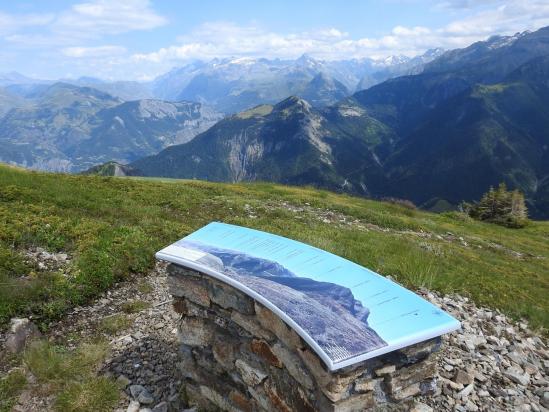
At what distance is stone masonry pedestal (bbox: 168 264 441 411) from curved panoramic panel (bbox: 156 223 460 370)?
1.14 ft

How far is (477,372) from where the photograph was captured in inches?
361

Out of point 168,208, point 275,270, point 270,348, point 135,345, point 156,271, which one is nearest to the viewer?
point 270,348

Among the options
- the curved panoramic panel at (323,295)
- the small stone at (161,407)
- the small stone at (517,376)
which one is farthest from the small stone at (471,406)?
the small stone at (161,407)

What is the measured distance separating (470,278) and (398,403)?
35.5 ft

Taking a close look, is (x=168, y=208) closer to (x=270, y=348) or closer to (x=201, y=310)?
(x=201, y=310)

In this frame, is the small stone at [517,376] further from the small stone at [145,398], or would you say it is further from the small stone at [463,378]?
the small stone at [145,398]

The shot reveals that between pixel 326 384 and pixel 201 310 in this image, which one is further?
pixel 201 310

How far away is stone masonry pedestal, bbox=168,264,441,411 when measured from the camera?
5.86 meters

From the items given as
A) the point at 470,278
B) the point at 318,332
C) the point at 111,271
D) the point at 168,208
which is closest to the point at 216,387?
the point at 318,332

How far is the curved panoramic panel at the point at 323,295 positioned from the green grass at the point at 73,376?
292 cm

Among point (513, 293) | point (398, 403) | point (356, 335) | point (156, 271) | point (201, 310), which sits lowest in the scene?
point (513, 293)

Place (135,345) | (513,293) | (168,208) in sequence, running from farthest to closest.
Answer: (168,208)
(513,293)
(135,345)

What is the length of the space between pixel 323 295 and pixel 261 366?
164 cm

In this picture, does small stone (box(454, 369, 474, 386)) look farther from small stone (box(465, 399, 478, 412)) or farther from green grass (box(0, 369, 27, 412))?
green grass (box(0, 369, 27, 412))
